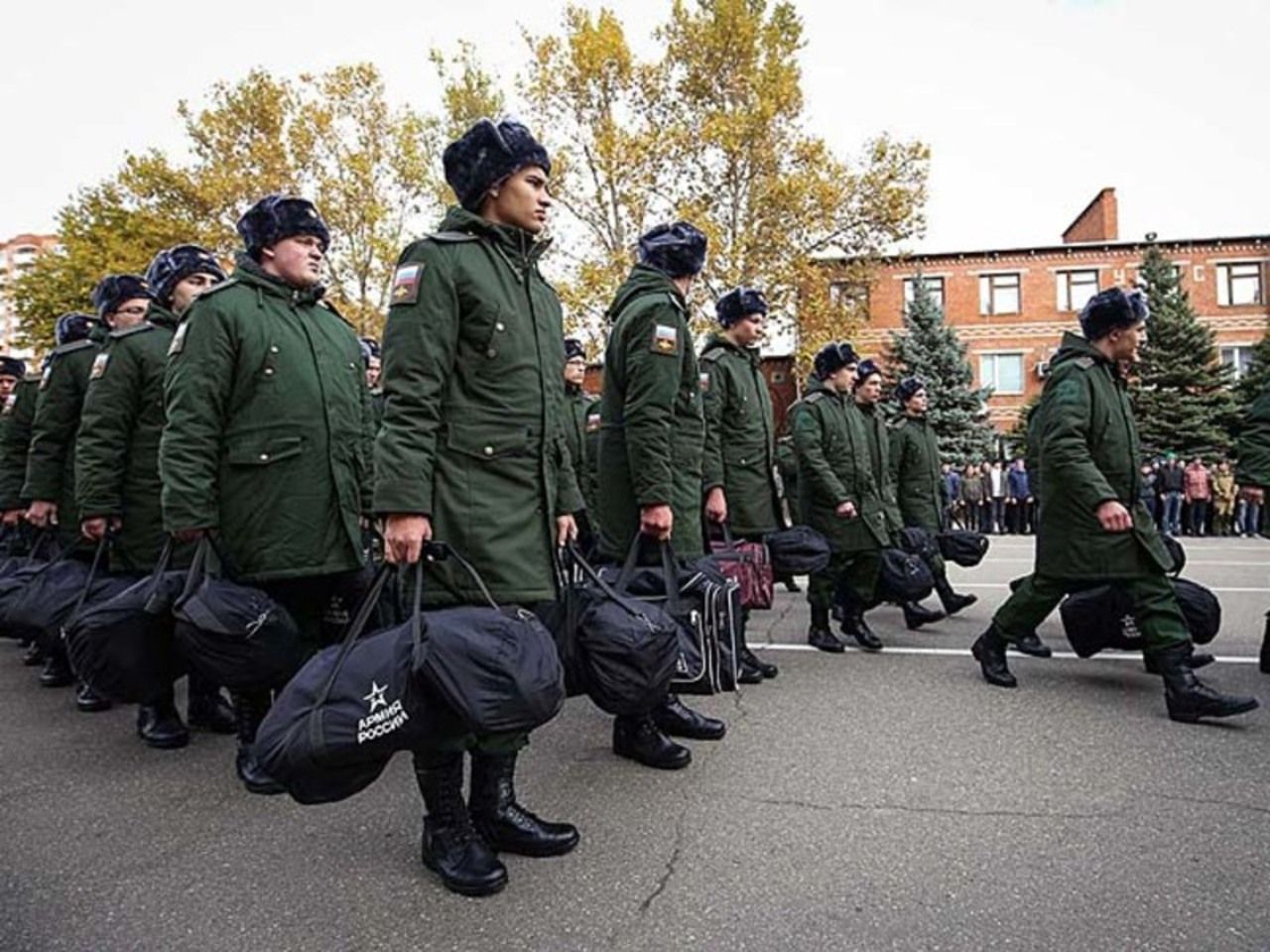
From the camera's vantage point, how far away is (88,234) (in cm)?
2695

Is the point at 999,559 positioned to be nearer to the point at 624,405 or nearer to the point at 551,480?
the point at 624,405

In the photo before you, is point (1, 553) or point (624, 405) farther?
point (1, 553)

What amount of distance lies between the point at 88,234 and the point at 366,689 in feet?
96.6

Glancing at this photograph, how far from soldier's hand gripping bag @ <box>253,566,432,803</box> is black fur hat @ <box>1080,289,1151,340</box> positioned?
4.14 metres

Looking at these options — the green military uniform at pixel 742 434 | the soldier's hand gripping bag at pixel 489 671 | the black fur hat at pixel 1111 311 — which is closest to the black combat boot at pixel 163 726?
the soldier's hand gripping bag at pixel 489 671

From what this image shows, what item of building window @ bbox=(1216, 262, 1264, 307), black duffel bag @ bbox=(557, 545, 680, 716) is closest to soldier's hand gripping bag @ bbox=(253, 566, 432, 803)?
black duffel bag @ bbox=(557, 545, 680, 716)

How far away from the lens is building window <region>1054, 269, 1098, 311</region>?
3831cm

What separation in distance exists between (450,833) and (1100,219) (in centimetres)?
4356

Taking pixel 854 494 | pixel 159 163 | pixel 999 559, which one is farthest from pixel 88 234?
pixel 854 494

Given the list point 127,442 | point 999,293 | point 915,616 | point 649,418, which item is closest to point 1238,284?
point 999,293

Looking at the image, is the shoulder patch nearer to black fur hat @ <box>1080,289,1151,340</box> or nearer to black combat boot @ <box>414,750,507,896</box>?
black combat boot @ <box>414,750,507,896</box>

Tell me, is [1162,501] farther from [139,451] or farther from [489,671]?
[489,671]

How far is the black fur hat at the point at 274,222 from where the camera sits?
12.8 feet

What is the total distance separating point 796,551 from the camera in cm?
588
